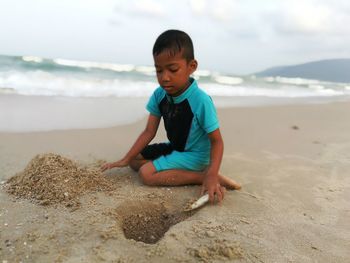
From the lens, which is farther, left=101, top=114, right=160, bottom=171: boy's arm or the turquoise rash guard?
left=101, top=114, right=160, bottom=171: boy's arm

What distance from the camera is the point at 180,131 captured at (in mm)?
2816

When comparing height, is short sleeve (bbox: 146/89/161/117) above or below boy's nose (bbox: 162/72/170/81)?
below

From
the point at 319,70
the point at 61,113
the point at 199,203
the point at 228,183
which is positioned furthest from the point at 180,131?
the point at 319,70

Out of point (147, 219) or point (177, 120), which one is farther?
point (177, 120)

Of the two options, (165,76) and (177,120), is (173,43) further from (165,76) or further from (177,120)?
(177,120)

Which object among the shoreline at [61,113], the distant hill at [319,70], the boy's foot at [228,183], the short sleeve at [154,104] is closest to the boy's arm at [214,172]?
the boy's foot at [228,183]

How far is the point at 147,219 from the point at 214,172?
22.0 inches

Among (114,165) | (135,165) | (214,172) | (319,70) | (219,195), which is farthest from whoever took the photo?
(319,70)

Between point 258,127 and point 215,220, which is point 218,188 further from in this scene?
point 258,127

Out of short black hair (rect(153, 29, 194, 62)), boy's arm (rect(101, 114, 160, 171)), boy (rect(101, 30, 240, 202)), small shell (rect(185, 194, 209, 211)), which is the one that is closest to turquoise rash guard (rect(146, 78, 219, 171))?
boy (rect(101, 30, 240, 202))

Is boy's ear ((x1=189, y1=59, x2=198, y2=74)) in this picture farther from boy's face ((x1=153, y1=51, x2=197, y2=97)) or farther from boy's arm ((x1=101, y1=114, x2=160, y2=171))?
boy's arm ((x1=101, y1=114, x2=160, y2=171))

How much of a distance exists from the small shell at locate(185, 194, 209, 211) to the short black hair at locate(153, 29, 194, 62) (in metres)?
0.93

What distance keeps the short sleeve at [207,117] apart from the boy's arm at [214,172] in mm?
41

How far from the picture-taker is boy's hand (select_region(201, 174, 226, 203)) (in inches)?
95.9
